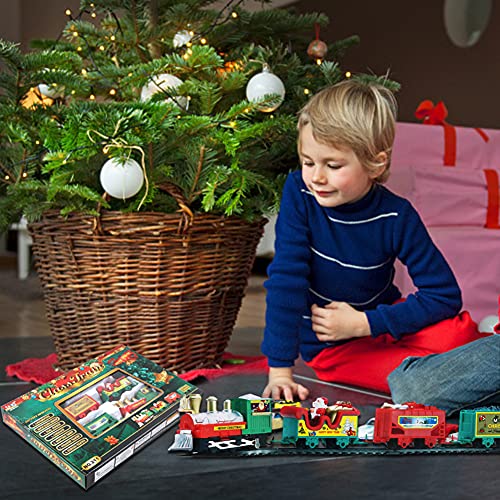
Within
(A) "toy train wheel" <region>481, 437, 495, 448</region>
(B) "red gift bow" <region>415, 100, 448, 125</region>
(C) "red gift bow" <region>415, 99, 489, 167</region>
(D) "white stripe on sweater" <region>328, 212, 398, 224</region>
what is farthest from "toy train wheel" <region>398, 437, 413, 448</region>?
(B) "red gift bow" <region>415, 100, 448, 125</region>

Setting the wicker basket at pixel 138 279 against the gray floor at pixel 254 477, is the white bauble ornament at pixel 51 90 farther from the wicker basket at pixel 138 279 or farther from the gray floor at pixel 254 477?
the gray floor at pixel 254 477

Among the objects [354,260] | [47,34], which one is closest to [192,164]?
[354,260]

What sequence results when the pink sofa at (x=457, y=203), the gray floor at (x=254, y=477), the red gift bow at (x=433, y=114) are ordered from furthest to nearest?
the red gift bow at (x=433, y=114), the pink sofa at (x=457, y=203), the gray floor at (x=254, y=477)

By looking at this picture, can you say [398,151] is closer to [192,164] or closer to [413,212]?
[413,212]

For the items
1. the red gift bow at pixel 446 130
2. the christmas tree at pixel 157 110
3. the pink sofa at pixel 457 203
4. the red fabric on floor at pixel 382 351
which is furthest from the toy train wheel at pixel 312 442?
the red gift bow at pixel 446 130

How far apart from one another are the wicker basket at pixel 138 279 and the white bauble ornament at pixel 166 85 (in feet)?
0.67

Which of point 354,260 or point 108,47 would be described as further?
point 108,47

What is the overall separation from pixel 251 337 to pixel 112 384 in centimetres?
95

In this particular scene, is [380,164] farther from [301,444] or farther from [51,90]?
[51,90]

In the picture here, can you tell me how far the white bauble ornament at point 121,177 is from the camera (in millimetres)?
1244

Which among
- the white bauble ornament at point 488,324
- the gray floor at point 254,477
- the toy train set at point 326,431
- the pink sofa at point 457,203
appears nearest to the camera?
the gray floor at point 254,477

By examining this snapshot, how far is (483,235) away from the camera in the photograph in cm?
195

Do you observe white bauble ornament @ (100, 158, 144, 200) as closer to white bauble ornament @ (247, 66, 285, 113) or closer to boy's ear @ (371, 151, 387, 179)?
white bauble ornament @ (247, 66, 285, 113)

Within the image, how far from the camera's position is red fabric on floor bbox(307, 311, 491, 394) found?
132 cm
